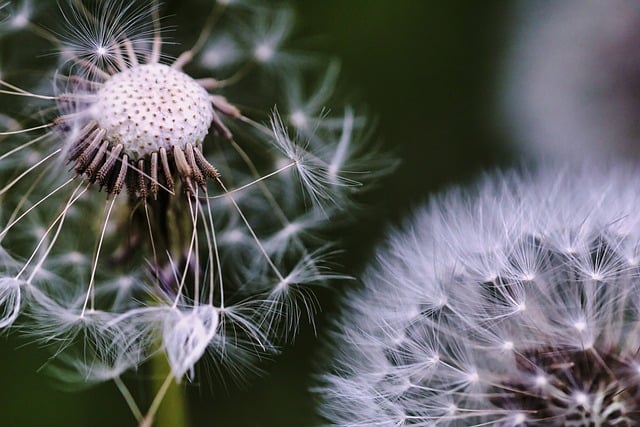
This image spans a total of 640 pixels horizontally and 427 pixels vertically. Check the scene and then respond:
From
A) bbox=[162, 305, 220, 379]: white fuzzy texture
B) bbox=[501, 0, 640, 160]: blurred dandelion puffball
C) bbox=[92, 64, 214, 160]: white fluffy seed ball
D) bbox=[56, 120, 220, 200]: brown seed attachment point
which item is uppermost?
bbox=[501, 0, 640, 160]: blurred dandelion puffball

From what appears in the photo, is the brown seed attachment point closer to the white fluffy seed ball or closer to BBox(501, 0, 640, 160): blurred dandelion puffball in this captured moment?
the white fluffy seed ball

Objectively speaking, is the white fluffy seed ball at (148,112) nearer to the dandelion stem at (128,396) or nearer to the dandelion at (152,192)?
the dandelion at (152,192)

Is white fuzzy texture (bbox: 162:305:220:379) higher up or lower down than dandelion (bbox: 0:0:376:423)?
lower down

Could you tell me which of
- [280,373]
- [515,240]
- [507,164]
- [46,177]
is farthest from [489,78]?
[46,177]

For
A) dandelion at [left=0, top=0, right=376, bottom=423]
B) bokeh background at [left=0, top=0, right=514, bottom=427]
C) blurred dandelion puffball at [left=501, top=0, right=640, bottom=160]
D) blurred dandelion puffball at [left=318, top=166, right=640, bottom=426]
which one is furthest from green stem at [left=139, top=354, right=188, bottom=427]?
blurred dandelion puffball at [left=501, top=0, right=640, bottom=160]

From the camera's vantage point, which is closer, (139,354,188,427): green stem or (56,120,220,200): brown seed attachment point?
(56,120,220,200): brown seed attachment point

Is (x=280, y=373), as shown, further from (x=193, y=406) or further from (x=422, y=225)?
A: (x=422, y=225)

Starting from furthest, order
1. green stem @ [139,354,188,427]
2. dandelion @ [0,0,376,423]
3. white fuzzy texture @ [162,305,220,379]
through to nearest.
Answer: green stem @ [139,354,188,427]
dandelion @ [0,0,376,423]
white fuzzy texture @ [162,305,220,379]
